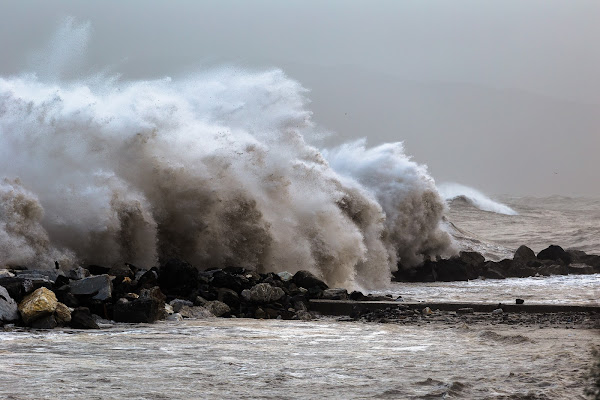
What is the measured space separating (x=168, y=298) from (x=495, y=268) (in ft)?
36.4

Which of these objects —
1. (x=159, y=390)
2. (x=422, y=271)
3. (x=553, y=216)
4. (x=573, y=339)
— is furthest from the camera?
(x=553, y=216)

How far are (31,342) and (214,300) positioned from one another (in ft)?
12.4

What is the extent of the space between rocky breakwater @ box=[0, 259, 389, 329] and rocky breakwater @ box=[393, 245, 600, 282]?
7.56 metres

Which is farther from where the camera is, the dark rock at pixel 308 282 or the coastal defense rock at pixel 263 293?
the dark rock at pixel 308 282

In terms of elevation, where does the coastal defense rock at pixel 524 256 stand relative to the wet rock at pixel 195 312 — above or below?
above

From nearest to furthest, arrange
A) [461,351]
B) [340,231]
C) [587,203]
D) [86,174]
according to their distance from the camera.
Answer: [461,351] → [86,174] → [340,231] → [587,203]

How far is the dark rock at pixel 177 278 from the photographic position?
11.8 m

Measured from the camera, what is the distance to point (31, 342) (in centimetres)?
797

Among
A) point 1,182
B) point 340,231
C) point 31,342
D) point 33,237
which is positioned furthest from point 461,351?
point 340,231

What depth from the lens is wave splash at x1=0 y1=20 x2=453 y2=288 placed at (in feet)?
46.0

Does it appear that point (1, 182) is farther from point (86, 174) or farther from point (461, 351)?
point (461, 351)

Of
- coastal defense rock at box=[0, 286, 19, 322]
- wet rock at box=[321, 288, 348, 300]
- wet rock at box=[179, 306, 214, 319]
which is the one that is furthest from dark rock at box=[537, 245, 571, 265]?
coastal defense rock at box=[0, 286, 19, 322]

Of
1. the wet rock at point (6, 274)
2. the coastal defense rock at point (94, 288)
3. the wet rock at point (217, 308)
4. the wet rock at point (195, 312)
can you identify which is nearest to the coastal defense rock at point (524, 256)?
the wet rock at point (217, 308)

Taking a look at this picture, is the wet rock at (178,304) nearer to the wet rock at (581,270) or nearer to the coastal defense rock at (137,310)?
the coastal defense rock at (137,310)
